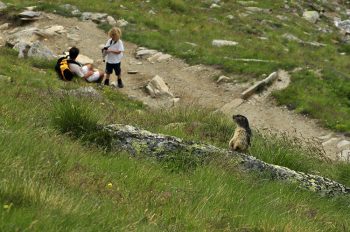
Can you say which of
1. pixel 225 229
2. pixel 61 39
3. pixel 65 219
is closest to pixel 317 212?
pixel 225 229

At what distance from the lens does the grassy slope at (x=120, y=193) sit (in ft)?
12.1

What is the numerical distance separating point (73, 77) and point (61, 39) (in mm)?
5878

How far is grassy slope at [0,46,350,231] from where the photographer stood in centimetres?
368

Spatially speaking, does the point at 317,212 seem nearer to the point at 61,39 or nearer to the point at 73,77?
the point at 73,77

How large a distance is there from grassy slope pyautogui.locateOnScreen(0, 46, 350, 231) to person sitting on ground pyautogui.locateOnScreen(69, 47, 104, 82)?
7893 millimetres

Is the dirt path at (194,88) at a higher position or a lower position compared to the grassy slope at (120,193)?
lower

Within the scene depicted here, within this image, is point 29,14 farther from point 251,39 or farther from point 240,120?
point 240,120

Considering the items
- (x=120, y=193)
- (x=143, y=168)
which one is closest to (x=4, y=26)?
(x=143, y=168)

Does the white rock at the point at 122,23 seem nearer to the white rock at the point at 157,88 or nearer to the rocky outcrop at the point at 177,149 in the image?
the white rock at the point at 157,88

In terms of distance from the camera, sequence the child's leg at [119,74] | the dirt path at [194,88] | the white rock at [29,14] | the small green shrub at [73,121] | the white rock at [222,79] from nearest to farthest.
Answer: the small green shrub at [73,121], the dirt path at [194,88], the child's leg at [119,74], the white rock at [222,79], the white rock at [29,14]

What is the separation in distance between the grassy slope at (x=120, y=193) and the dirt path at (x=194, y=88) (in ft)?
24.8

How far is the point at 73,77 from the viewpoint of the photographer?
52.0 feet

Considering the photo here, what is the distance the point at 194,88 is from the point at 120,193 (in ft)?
43.5

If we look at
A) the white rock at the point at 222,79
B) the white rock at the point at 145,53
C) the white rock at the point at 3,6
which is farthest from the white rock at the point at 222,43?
the white rock at the point at 3,6
